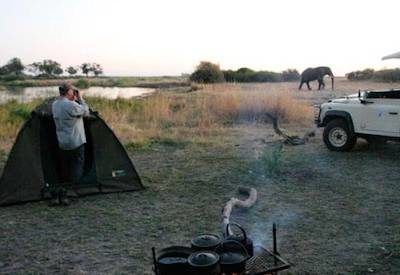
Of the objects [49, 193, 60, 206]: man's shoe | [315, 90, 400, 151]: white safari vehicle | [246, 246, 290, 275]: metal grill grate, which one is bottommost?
[49, 193, 60, 206]: man's shoe

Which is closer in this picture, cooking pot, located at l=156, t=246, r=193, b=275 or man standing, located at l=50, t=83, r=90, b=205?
cooking pot, located at l=156, t=246, r=193, b=275

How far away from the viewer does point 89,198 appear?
7.90 metres

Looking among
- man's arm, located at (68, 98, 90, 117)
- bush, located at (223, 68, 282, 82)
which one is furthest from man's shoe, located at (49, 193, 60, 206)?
bush, located at (223, 68, 282, 82)

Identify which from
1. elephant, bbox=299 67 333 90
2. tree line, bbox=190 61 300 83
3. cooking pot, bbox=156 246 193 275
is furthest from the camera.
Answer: tree line, bbox=190 61 300 83

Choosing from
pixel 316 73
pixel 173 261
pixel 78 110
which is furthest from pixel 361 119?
pixel 316 73

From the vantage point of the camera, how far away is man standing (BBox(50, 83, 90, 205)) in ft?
24.6

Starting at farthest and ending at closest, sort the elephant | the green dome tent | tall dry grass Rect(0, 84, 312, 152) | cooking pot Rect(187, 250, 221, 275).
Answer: the elephant
tall dry grass Rect(0, 84, 312, 152)
the green dome tent
cooking pot Rect(187, 250, 221, 275)

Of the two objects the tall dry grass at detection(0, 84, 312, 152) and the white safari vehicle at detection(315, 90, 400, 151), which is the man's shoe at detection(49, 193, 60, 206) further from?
the tall dry grass at detection(0, 84, 312, 152)

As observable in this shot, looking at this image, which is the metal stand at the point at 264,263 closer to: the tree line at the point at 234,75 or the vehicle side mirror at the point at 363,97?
the vehicle side mirror at the point at 363,97

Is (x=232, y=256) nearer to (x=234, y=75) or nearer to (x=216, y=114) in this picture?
(x=216, y=114)

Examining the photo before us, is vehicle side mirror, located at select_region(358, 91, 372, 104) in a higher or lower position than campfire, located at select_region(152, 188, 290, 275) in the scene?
higher

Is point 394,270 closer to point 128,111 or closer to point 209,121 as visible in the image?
point 209,121

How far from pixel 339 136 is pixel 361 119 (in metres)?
0.79

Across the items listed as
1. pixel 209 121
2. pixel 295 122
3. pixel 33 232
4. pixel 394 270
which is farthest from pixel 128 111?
pixel 394 270
